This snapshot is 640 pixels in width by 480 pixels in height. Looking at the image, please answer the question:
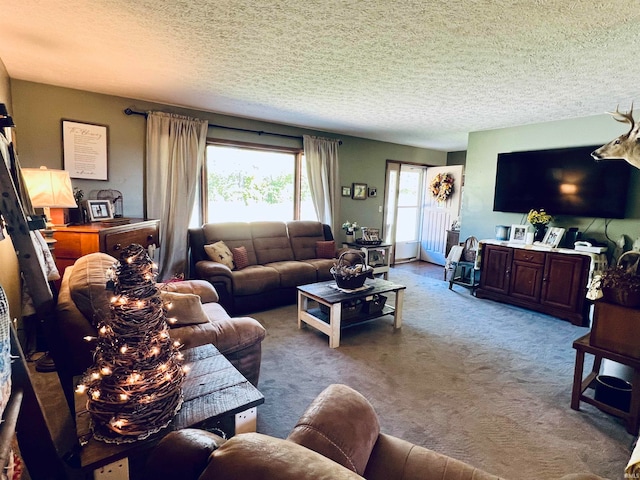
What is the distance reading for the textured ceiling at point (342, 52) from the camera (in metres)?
1.89

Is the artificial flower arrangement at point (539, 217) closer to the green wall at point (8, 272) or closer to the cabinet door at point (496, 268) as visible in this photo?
the cabinet door at point (496, 268)

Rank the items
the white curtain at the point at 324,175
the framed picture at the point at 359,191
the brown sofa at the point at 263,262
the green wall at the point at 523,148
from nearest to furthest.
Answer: the brown sofa at the point at 263,262 → the green wall at the point at 523,148 → the white curtain at the point at 324,175 → the framed picture at the point at 359,191

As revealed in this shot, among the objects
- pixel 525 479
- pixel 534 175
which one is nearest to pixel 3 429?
pixel 525 479

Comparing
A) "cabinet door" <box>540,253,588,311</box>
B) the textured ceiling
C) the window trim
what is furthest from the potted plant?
the window trim

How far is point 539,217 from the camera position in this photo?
435 cm

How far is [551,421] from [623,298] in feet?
2.90

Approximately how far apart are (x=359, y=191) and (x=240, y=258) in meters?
2.93

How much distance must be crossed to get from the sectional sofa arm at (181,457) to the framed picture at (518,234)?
15.9 feet

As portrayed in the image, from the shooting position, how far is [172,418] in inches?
51.5

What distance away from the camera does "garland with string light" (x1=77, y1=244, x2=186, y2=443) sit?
4.00 feet

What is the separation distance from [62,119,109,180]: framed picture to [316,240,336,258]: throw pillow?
2.81 metres

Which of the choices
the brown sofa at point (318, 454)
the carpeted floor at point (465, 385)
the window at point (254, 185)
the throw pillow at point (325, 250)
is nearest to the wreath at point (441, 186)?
the window at point (254, 185)

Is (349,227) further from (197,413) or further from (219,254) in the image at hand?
(197,413)

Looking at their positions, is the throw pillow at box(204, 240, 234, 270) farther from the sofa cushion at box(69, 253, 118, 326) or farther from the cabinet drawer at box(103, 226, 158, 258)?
the sofa cushion at box(69, 253, 118, 326)
